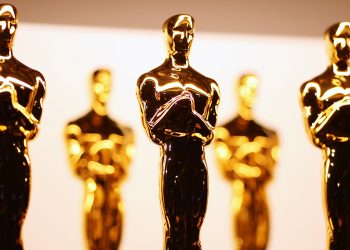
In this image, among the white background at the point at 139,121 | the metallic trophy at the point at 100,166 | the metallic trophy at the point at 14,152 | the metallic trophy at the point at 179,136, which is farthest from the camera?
the white background at the point at 139,121

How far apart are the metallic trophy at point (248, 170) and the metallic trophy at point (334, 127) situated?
74 cm

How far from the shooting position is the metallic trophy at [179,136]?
3.87 m

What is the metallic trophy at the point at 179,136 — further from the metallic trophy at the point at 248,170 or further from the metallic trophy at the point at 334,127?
the metallic trophy at the point at 248,170

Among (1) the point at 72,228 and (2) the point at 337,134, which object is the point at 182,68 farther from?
(1) the point at 72,228

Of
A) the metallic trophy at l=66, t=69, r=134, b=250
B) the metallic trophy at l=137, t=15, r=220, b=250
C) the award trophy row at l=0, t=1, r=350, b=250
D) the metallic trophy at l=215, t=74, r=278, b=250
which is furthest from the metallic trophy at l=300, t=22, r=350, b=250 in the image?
the metallic trophy at l=66, t=69, r=134, b=250

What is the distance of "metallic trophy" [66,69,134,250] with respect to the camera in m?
4.54

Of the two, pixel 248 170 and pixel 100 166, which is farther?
pixel 248 170

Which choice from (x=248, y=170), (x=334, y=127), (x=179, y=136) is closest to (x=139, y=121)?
(x=248, y=170)

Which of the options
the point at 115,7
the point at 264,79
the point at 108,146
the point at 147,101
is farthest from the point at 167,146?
the point at 264,79

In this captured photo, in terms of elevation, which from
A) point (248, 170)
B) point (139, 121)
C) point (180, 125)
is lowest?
point (248, 170)

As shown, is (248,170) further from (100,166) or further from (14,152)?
(14,152)

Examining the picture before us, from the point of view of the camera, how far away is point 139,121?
5.51 metres

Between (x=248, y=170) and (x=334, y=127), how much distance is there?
88cm

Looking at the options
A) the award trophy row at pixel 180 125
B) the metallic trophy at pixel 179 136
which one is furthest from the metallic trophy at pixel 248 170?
the metallic trophy at pixel 179 136
